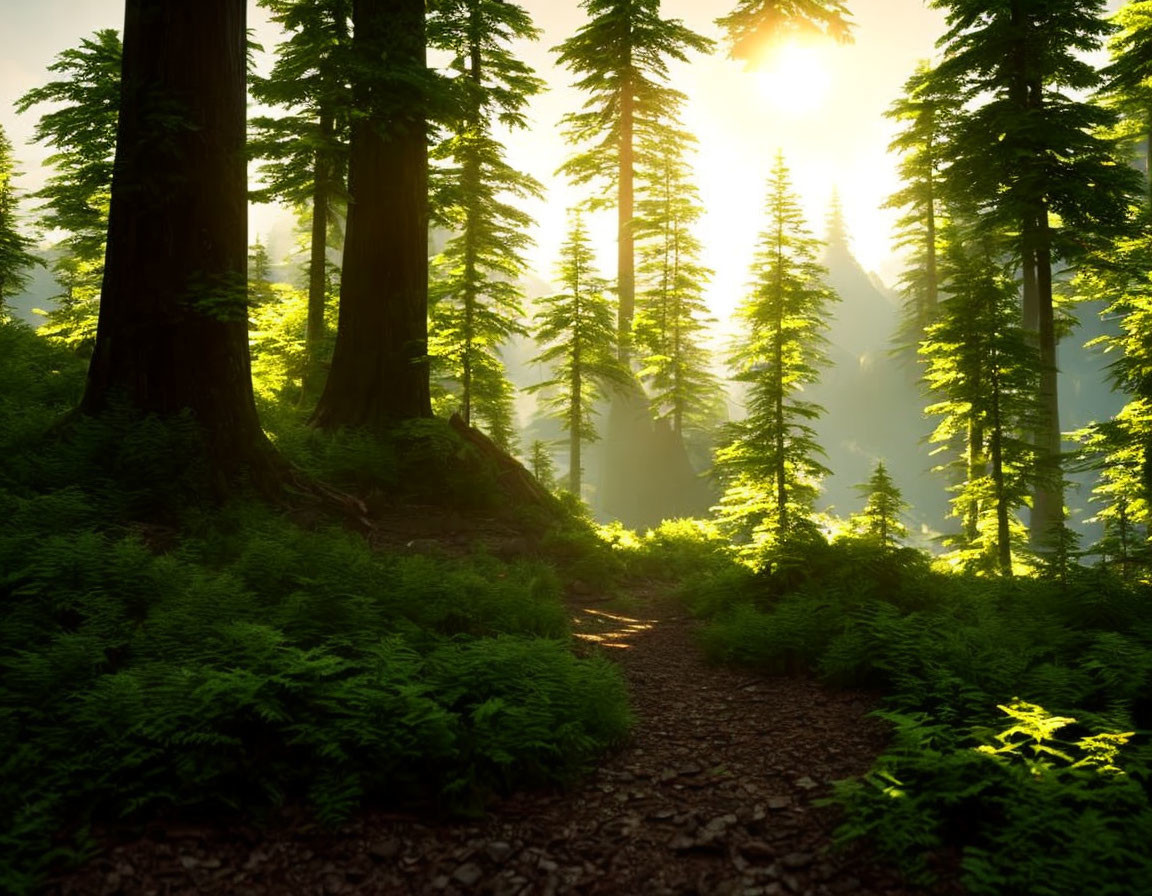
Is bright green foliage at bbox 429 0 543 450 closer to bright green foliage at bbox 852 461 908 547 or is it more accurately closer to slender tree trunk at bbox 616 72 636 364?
slender tree trunk at bbox 616 72 636 364

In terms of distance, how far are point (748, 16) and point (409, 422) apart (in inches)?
595

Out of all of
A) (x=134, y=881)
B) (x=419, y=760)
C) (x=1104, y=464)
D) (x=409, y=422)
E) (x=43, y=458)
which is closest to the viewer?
(x=134, y=881)

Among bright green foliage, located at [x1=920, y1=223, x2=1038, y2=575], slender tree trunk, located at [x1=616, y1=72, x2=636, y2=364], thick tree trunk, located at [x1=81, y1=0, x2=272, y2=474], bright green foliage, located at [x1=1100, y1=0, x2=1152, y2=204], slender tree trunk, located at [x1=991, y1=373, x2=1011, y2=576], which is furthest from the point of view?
slender tree trunk, located at [x1=616, y1=72, x2=636, y2=364]

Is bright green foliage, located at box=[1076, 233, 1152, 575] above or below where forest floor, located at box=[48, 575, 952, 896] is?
above

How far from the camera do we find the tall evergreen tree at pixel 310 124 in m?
8.31

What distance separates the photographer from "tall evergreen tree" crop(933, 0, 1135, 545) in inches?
522

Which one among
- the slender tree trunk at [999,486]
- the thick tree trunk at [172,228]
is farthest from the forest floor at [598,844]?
the slender tree trunk at [999,486]

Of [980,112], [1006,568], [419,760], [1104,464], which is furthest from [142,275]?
[980,112]

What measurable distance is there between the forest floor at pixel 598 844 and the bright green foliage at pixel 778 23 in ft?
58.5

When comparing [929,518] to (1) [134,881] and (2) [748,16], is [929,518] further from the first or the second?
(1) [134,881]

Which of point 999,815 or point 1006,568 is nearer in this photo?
point 999,815

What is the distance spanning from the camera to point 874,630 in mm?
5500

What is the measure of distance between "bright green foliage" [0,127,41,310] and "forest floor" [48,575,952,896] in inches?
834

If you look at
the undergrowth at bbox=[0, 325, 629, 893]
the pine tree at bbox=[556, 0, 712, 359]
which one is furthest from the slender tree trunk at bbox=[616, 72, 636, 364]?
the undergrowth at bbox=[0, 325, 629, 893]
